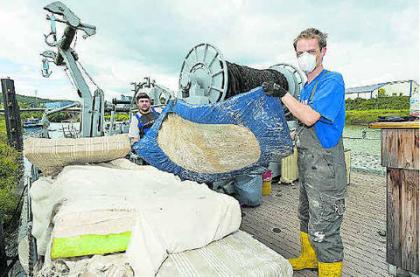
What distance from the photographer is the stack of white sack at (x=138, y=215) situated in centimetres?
130

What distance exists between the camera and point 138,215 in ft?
4.60

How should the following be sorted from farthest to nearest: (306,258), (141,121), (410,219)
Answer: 1. (141,121)
2. (306,258)
3. (410,219)

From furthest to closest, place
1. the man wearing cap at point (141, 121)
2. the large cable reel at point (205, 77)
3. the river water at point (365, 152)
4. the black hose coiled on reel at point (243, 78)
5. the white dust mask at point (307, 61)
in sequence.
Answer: the river water at point (365, 152) < the man wearing cap at point (141, 121) < the black hose coiled on reel at point (243, 78) < the large cable reel at point (205, 77) < the white dust mask at point (307, 61)

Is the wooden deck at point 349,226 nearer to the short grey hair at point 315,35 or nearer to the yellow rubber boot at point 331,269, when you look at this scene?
the yellow rubber boot at point 331,269

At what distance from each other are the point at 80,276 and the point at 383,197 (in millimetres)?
4422

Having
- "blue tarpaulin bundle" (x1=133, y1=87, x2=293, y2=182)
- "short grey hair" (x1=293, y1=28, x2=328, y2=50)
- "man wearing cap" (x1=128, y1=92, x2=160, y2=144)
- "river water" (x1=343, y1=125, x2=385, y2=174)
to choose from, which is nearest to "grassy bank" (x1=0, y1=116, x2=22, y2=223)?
"man wearing cap" (x1=128, y1=92, x2=160, y2=144)

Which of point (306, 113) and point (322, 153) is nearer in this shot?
point (306, 113)

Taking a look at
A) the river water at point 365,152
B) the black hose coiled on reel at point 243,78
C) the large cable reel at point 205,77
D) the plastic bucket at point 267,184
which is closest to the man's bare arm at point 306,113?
the large cable reel at point 205,77

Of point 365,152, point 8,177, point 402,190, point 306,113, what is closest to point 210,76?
point 306,113

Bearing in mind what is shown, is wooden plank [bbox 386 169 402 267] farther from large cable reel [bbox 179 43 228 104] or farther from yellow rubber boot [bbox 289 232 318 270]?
large cable reel [bbox 179 43 228 104]

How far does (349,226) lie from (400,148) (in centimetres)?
167

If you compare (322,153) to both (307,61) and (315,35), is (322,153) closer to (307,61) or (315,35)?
(307,61)

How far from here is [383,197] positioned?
14.1 ft

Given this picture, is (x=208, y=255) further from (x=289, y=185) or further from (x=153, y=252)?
(x=289, y=185)
